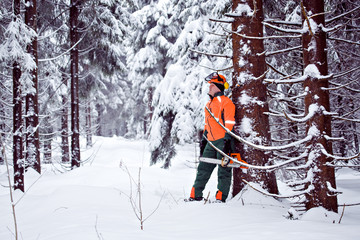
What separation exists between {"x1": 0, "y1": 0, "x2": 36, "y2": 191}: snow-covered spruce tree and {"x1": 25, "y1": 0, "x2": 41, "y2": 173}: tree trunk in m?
0.44

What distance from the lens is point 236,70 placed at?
13.0 feet

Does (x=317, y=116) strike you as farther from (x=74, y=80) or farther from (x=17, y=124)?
(x=74, y=80)

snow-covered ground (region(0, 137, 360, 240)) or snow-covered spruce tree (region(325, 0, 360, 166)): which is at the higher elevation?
snow-covered spruce tree (region(325, 0, 360, 166))

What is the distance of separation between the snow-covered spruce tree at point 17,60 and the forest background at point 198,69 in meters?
0.02

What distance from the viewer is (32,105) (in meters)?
7.47

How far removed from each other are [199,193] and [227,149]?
912mm

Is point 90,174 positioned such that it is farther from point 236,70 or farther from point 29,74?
point 236,70

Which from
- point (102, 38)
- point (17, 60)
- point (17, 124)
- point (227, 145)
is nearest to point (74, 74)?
point (102, 38)

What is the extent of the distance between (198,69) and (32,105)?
215 inches

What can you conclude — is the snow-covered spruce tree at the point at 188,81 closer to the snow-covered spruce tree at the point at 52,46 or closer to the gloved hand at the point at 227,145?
the snow-covered spruce tree at the point at 52,46

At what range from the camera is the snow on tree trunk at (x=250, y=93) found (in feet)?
12.2

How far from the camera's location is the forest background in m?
3.02

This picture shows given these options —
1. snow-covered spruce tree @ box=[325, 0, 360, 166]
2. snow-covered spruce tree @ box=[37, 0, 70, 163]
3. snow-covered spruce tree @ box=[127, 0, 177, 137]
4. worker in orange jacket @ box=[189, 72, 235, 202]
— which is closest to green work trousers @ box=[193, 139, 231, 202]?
worker in orange jacket @ box=[189, 72, 235, 202]

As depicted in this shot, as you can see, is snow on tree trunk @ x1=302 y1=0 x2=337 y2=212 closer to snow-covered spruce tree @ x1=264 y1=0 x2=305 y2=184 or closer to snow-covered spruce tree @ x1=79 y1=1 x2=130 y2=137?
snow-covered spruce tree @ x1=264 y1=0 x2=305 y2=184
